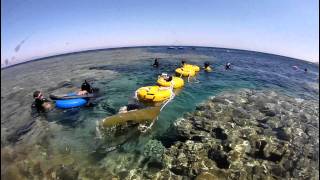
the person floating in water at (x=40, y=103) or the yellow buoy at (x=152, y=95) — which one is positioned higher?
Answer: the yellow buoy at (x=152, y=95)

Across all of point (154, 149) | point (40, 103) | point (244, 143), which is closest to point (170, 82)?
point (244, 143)

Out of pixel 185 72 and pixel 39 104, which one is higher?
pixel 185 72

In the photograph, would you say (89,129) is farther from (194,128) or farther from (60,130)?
(194,128)

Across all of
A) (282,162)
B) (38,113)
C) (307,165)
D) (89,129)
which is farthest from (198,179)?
(38,113)

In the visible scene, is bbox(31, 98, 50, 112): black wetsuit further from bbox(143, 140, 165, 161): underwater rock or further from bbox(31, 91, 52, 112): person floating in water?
bbox(143, 140, 165, 161): underwater rock

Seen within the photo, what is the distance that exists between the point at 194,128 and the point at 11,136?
10.7 metres

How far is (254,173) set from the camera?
35.8 ft

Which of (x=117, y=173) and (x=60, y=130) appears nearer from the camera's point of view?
(x=117, y=173)

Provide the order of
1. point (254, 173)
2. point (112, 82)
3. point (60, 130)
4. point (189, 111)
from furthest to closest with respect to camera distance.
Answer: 1. point (112, 82)
2. point (189, 111)
3. point (60, 130)
4. point (254, 173)

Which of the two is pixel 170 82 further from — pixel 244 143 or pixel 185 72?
pixel 244 143

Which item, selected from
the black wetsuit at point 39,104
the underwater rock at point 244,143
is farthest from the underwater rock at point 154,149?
the black wetsuit at point 39,104

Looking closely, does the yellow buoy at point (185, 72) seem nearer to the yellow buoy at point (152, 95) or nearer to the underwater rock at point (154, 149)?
the yellow buoy at point (152, 95)

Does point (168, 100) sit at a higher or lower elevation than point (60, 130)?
higher

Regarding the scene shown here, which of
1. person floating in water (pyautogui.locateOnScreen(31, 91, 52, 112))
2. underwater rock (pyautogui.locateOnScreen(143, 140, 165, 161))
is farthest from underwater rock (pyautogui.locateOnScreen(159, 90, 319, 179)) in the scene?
person floating in water (pyautogui.locateOnScreen(31, 91, 52, 112))
